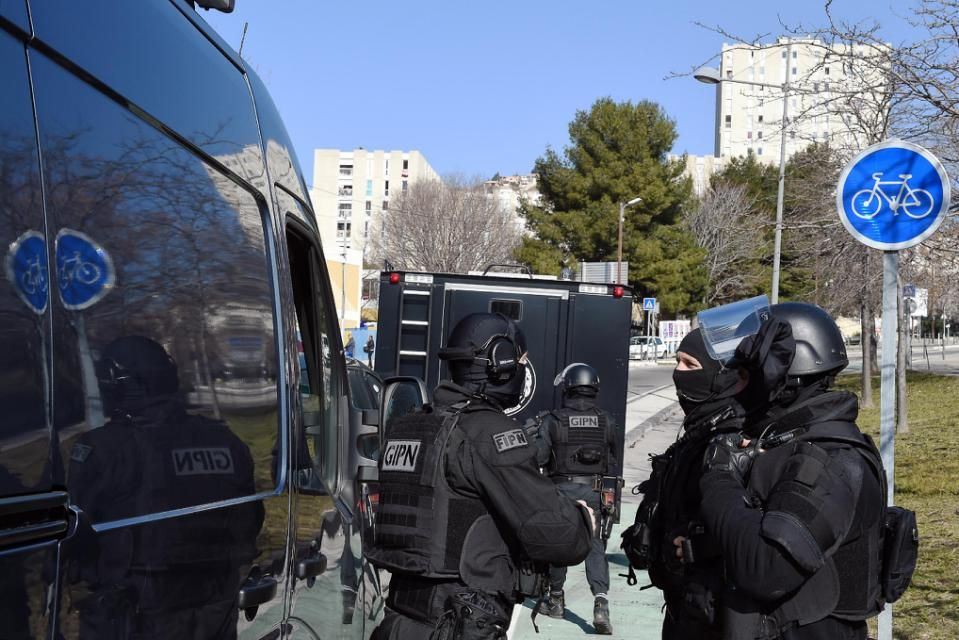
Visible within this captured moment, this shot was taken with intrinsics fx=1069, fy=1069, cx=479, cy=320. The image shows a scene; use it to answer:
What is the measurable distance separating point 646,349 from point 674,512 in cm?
5047

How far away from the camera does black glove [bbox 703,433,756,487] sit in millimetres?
2879

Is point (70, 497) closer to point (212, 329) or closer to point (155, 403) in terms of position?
point (155, 403)

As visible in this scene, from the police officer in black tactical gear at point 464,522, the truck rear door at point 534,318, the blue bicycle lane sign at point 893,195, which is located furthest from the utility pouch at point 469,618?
the truck rear door at point 534,318

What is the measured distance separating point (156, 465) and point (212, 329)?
42 cm

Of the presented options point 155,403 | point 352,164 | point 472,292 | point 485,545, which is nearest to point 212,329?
point 155,403

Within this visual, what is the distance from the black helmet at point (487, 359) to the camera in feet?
11.9

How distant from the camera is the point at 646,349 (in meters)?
53.0

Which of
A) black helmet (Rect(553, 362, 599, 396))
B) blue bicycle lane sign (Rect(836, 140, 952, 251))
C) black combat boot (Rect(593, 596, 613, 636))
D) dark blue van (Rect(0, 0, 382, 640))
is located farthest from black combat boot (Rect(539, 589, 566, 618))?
dark blue van (Rect(0, 0, 382, 640))

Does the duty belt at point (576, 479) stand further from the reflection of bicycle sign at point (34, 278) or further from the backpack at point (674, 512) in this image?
the reflection of bicycle sign at point (34, 278)

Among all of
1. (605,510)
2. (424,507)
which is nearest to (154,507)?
(424,507)

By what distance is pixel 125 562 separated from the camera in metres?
1.86

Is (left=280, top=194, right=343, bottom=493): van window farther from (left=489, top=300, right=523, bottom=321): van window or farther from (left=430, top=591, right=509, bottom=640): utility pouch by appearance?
(left=489, top=300, right=523, bottom=321): van window

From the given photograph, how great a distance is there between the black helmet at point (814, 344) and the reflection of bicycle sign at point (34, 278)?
204cm

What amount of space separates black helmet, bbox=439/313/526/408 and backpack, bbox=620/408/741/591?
2.02ft
